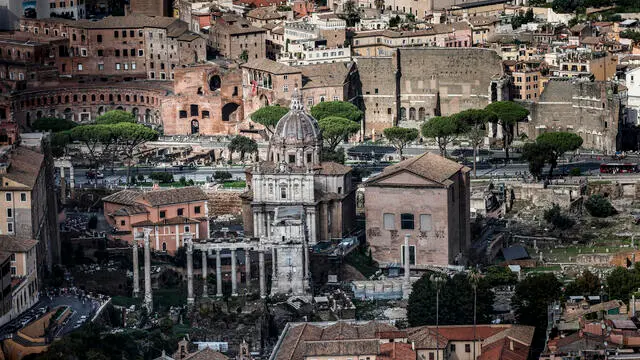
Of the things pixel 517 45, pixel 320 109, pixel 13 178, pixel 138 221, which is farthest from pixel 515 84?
pixel 13 178

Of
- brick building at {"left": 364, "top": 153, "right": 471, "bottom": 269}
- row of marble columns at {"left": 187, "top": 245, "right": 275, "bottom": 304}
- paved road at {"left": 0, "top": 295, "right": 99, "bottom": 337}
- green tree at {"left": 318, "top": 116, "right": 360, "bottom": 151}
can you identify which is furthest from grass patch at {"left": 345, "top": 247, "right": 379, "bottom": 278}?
green tree at {"left": 318, "top": 116, "right": 360, "bottom": 151}

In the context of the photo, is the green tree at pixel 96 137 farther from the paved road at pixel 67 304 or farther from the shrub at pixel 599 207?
the paved road at pixel 67 304

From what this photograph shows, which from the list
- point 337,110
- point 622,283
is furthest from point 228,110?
point 622,283

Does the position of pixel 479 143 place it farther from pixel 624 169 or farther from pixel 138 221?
pixel 138 221

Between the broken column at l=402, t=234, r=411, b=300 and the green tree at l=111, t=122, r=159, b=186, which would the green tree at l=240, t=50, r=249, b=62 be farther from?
the broken column at l=402, t=234, r=411, b=300

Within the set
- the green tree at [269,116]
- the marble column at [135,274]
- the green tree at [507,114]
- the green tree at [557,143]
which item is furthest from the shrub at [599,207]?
the marble column at [135,274]

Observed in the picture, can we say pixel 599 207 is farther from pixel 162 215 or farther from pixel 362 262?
pixel 162 215
